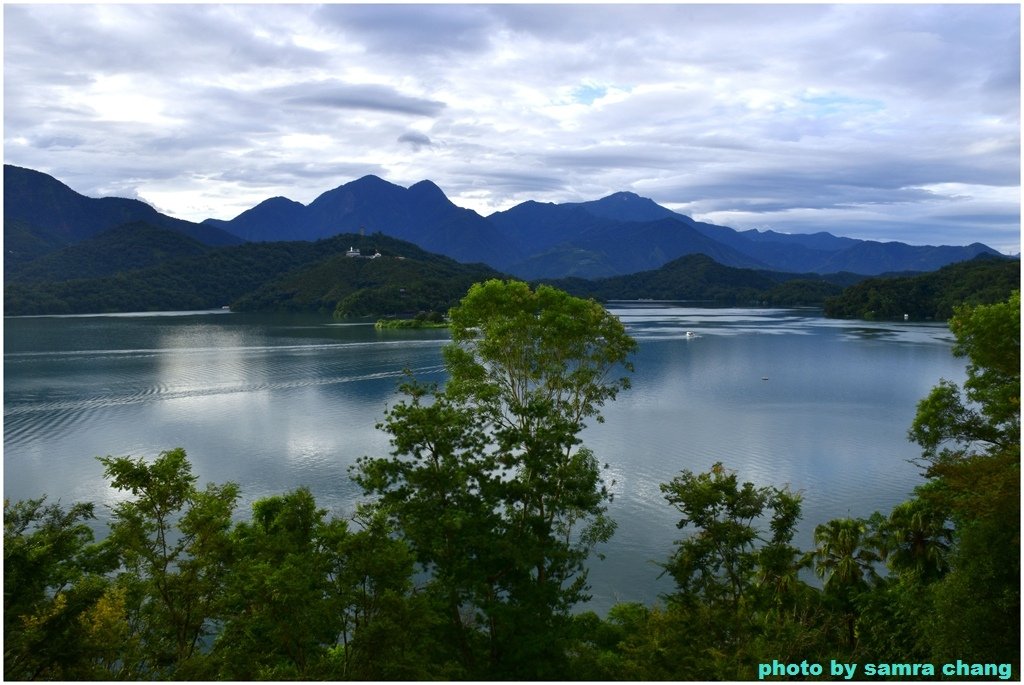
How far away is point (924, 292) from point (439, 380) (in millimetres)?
121328

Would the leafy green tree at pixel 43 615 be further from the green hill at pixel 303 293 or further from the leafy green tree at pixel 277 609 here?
the green hill at pixel 303 293

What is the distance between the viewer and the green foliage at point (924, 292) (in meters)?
126

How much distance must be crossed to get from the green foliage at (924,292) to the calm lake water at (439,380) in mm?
43803

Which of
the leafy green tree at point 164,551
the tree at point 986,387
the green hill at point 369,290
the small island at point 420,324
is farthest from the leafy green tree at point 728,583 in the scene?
the green hill at point 369,290

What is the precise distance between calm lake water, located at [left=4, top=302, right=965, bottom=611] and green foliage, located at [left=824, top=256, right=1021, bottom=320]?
144 feet

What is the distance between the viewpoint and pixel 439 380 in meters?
59.2

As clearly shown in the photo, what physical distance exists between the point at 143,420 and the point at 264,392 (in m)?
10.4

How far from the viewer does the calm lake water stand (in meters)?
29.4

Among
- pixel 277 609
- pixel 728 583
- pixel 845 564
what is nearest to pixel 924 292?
pixel 845 564

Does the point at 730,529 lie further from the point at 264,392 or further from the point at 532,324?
the point at 264,392

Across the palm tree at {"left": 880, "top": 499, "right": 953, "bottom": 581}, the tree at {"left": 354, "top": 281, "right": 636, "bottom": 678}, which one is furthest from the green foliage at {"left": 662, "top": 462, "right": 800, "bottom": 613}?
the palm tree at {"left": 880, "top": 499, "right": 953, "bottom": 581}

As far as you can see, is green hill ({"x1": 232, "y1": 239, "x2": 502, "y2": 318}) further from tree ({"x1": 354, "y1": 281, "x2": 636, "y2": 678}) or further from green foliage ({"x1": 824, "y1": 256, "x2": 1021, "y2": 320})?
tree ({"x1": 354, "y1": 281, "x2": 636, "y2": 678})

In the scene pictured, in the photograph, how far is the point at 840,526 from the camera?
57.4ft

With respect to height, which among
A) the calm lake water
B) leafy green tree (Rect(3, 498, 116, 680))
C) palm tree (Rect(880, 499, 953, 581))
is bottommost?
the calm lake water
